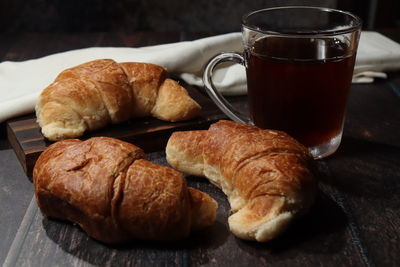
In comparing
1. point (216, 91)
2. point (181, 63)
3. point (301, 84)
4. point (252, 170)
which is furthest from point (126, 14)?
point (252, 170)

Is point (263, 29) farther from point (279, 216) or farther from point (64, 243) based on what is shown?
point (64, 243)

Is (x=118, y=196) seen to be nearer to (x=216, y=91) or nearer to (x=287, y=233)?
(x=287, y=233)

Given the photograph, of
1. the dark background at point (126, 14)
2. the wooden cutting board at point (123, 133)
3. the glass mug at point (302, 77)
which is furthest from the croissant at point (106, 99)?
the dark background at point (126, 14)

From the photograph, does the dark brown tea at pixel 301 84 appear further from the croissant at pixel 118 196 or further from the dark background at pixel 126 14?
the dark background at pixel 126 14

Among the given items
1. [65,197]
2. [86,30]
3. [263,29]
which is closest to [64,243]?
[65,197]

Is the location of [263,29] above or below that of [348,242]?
above

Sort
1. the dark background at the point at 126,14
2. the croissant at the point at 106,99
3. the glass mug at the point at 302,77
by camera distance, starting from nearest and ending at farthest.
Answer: the glass mug at the point at 302,77
the croissant at the point at 106,99
the dark background at the point at 126,14

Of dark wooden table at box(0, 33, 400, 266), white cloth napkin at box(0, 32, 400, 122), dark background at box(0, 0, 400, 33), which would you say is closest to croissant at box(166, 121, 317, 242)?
dark wooden table at box(0, 33, 400, 266)

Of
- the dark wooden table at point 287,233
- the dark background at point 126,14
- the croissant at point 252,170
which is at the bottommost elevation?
the dark background at point 126,14
